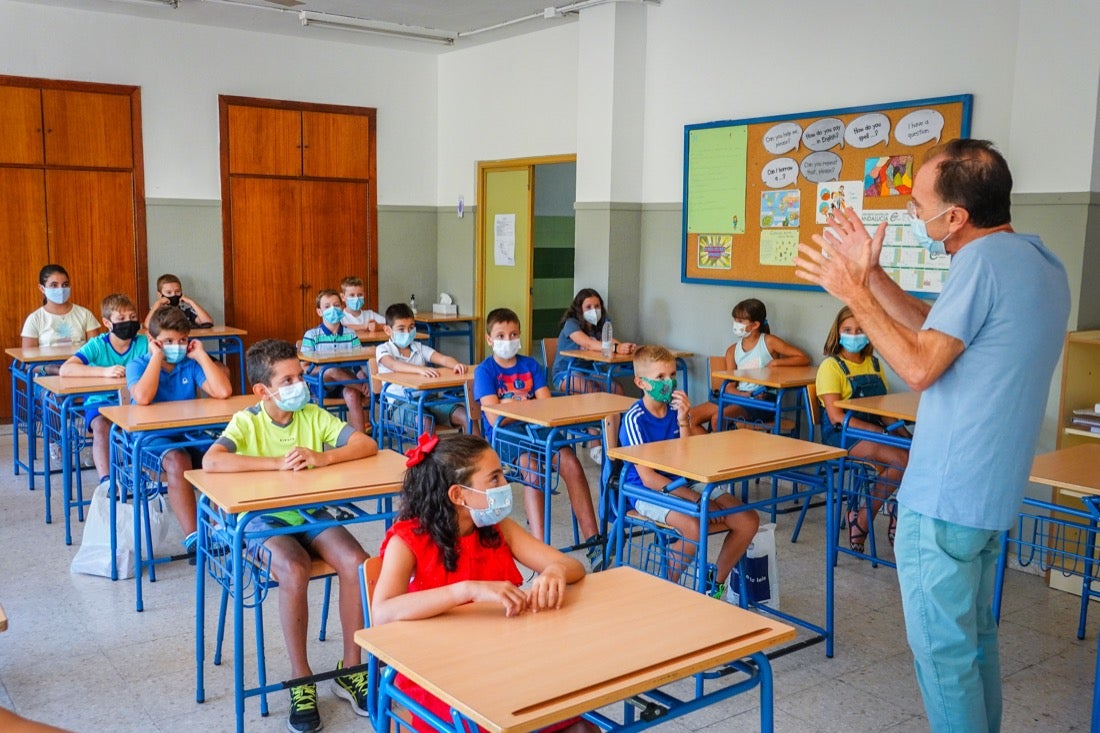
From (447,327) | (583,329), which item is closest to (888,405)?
(583,329)

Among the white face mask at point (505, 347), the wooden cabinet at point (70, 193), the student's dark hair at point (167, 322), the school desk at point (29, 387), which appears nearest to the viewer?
the student's dark hair at point (167, 322)

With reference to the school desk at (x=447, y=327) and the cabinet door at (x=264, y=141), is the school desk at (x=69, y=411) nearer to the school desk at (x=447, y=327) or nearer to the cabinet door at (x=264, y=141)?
the cabinet door at (x=264, y=141)

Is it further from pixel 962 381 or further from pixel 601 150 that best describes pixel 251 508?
pixel 601 150

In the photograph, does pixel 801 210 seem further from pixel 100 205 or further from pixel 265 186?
pixel 100 205

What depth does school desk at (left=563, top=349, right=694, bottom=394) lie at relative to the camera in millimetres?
6199

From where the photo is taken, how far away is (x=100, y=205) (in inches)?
290

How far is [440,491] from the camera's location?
7.22 feet

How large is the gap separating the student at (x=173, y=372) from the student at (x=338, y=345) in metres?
1.65

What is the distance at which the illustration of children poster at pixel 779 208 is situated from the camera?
585cm

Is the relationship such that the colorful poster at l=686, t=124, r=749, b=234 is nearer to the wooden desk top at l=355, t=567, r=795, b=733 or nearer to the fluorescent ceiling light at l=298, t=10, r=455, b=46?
the fluorescent ceiling light at l=298, t=10, r=455, b=46

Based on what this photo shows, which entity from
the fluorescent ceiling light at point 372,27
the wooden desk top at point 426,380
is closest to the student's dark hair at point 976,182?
the wooden desk top at point 426,380

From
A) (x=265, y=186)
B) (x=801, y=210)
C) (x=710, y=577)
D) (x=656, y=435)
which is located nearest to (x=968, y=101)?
(x=801, y=210)

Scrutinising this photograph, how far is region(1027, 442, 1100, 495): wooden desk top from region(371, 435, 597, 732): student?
1512mm

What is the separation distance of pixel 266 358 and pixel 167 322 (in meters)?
1.22
